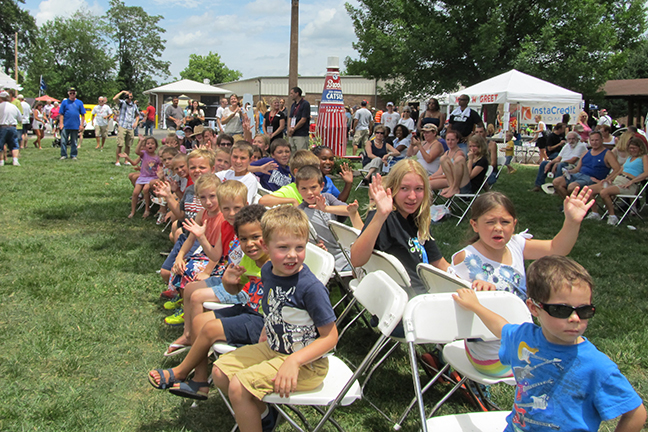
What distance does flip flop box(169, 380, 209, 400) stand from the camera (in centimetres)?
278

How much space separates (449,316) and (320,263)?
3.26 ft

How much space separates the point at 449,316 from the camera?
7.53ft

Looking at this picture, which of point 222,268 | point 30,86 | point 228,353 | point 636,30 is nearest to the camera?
point 228,353

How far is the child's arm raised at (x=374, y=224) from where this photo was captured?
2.81 m

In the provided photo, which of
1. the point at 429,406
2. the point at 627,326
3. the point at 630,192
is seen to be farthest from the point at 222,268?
the point at 630,192

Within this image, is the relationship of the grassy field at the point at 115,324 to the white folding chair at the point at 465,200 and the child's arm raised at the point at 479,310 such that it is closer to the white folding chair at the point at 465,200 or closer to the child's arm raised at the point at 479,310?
the white folding chair at the point at 465,200

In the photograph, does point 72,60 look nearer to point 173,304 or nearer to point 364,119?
point 364,119

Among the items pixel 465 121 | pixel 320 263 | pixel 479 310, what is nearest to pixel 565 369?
pixel 479 310

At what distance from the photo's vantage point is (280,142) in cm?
605

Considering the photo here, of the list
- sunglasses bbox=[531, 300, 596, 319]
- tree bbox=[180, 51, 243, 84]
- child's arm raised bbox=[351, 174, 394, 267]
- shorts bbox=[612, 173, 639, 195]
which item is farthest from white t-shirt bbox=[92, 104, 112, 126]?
tree bbox=[180, 51, 243, 84]

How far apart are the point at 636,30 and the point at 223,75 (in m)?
77.0

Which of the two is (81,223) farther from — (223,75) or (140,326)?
(223,75)

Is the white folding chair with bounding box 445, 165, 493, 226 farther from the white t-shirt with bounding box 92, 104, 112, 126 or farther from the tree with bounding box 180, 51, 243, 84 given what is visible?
the tree with bounding box 180, 51, 243, 84

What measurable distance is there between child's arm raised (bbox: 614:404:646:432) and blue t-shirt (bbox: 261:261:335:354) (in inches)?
47.7
